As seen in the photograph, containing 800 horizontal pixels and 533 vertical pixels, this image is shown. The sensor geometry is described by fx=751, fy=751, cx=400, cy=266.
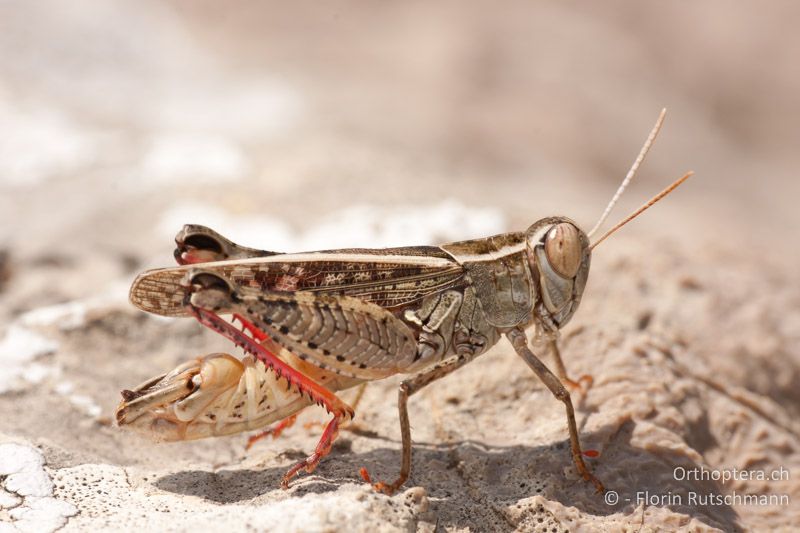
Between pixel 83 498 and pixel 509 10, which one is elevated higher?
pixel 509 10

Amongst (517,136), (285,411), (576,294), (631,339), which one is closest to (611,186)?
(517,136)

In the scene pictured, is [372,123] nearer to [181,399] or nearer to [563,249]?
[563,249]

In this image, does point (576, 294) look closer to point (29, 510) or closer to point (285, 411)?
point (285, 411)

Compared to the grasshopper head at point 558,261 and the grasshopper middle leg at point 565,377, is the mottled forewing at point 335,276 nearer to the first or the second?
the grasshopper head at point 558,261

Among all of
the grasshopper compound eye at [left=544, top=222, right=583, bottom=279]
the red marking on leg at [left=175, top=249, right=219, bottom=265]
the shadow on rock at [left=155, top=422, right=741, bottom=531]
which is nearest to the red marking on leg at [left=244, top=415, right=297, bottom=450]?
the shadow on rock at [left=155, top=422, right=741, bottom=531]

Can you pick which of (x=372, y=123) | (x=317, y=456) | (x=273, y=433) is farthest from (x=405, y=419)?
(x=372, y=123)

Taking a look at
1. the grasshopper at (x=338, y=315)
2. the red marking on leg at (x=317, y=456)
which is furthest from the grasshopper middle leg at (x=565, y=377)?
the red marking on leg at (x=317, y=456)

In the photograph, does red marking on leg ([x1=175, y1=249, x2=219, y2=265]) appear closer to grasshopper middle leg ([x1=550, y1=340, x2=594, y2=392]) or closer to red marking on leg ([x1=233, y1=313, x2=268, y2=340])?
red marking on leg ([x1=233, y1=313, x2=268, y2=340])
